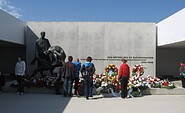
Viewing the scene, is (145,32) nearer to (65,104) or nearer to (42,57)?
(42,57)

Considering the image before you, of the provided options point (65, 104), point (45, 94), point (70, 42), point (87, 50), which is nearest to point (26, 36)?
point (70, 42)

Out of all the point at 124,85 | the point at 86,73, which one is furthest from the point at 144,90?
the point at 86,73

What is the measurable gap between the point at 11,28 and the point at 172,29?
8574mm

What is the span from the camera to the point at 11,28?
1287 centimetres

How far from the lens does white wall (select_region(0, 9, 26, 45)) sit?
38.4 ft

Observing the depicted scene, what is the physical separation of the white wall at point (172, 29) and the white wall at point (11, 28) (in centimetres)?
858

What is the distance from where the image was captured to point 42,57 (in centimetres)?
1120

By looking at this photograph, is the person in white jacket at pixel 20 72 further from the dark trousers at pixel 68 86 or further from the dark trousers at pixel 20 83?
the dark trousers at pixel 68 86

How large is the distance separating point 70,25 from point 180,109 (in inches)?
395

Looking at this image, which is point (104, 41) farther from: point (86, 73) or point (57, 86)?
point (86, 73)

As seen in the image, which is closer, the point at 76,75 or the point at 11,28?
A: the point at 76,75

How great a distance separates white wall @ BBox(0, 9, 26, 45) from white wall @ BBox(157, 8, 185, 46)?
8.58 meters

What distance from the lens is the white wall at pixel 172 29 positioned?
11.8m

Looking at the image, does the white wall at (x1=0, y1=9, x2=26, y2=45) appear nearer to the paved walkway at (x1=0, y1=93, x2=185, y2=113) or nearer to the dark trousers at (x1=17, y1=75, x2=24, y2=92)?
the dark trousers at (x1=17, y1=75, x2=24, y2=92)
